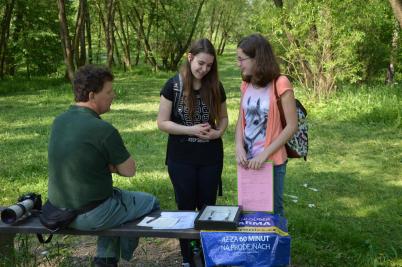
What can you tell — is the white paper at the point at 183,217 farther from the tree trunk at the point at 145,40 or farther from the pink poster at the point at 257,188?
the tree trunk at the point at 145,40

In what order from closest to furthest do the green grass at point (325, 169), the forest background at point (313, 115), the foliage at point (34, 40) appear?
the green grass at point (325, 169) < the forest background at point (313, 115) < the foliage at point (34, 40)

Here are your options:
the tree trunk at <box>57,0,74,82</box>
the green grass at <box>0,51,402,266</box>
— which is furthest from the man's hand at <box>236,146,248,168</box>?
the tree trunk at <box>57,0,74,82</box>

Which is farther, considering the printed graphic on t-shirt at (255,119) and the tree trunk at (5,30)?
the tree trunk at (5,30)

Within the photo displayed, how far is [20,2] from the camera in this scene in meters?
23.1

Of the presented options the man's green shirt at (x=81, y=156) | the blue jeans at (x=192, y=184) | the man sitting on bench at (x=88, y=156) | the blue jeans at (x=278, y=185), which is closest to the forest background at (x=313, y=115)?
the blue jeans at (x=278, y=185)

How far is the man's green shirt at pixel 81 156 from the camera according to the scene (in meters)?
3.24

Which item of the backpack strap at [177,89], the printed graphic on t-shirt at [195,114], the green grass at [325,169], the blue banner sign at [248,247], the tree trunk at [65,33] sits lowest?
the green grass at [325,169]

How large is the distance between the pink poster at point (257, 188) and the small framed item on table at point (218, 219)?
4.4 inches

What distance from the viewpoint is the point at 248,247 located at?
3.20m

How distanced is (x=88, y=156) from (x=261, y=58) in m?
1.40

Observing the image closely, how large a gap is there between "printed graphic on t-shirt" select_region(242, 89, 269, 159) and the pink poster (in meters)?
0.17

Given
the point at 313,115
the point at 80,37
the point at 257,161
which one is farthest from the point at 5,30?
the point at 257,161

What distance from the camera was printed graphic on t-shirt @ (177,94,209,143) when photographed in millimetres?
3816

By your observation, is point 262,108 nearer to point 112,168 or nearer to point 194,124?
point 194,124
